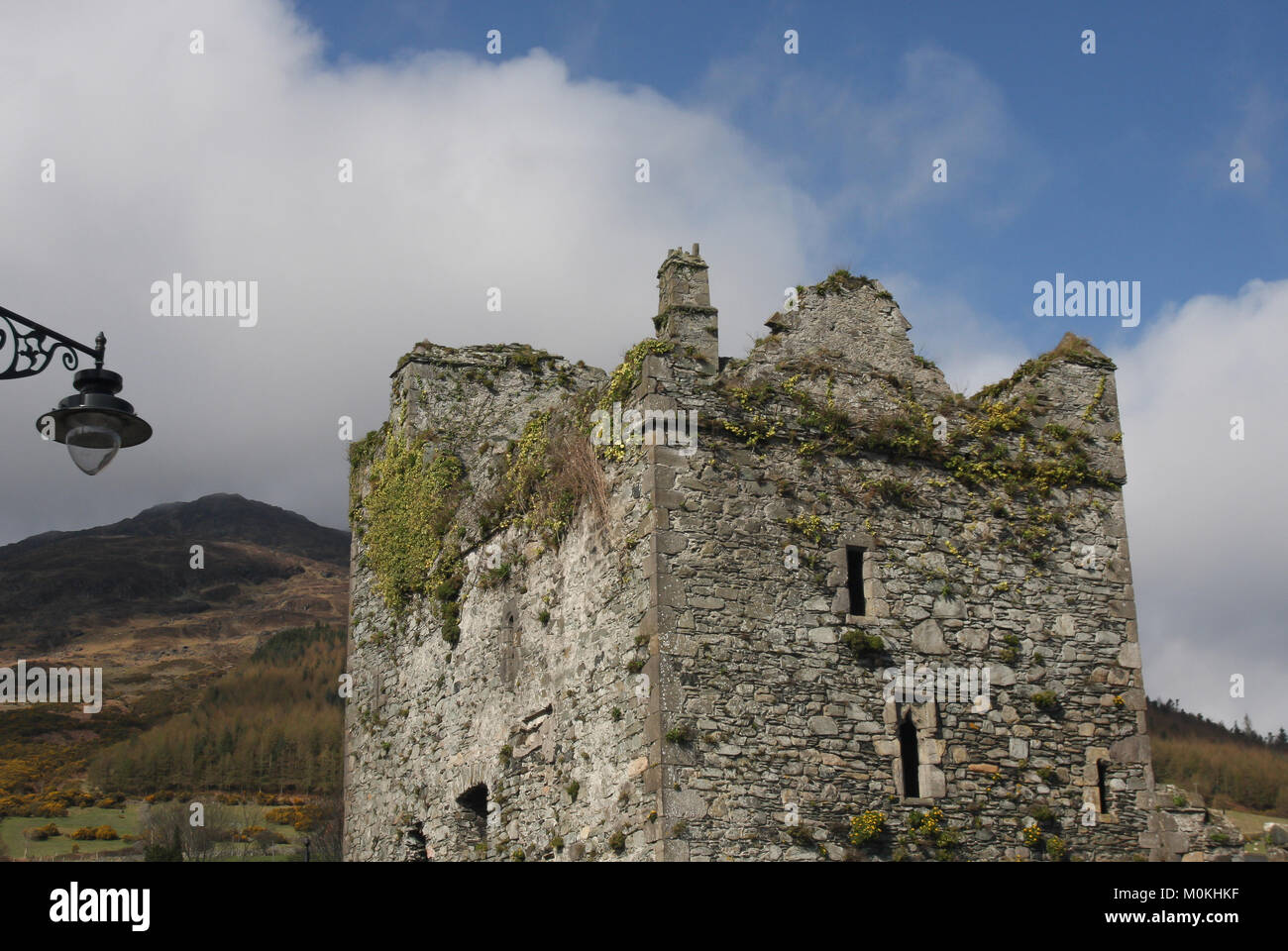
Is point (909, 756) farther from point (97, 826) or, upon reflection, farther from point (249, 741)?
point (249, 741)

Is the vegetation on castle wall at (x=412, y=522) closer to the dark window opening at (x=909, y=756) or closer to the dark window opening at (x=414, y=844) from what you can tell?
the dark window opening at (x=414, y=844)

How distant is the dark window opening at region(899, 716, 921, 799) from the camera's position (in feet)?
49.3

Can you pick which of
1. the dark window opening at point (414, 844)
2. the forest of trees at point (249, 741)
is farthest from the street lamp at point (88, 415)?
the forest of trees at point (249, 741)

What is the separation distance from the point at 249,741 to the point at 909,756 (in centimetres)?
5132

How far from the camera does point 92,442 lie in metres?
9.80

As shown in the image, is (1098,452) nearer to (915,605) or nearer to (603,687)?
(915,605)

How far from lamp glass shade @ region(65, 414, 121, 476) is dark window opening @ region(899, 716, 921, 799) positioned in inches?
349

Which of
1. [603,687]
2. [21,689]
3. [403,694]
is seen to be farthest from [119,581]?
[603,687]

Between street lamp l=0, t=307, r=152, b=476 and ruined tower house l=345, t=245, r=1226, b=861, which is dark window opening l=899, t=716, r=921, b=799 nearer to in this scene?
ruined tower house l=345, t=245, r=1226, b=861

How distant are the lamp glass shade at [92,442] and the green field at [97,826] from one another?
34745mm

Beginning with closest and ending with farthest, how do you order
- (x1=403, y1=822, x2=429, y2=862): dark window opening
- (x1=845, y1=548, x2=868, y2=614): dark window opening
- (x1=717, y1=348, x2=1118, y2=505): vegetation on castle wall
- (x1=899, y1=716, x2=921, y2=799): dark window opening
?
(x1=899, y1=716, x2=921, y2=799): dark window opening → (x1=845, y1=548, x2=868, y2=614): dark window opening → (x1=717, y1=348, x2=1118, y2=505): vegetation on castle wall → (x1=403, y1=822, x2=429, y2=862): dark window opening

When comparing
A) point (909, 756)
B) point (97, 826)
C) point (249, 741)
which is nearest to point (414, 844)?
point (909, 756)

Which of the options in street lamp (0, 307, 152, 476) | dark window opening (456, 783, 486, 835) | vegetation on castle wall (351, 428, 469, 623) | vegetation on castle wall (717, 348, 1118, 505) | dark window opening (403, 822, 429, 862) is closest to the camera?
street lamp (0, 307, 152, 476)

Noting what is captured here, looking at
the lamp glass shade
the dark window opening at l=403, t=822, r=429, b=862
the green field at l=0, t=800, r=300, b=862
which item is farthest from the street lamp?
the green field at l=0, t=800, r=300, b=862
